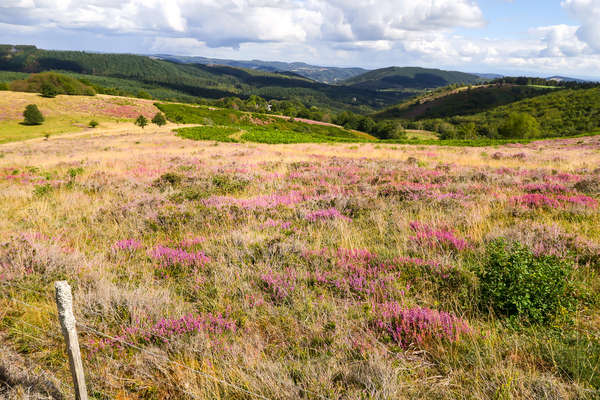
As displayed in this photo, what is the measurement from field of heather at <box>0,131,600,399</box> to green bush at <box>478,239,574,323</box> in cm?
2

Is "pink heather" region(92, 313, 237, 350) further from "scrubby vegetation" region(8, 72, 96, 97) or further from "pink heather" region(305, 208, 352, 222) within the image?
"scrubby vegetation" region(8, 72, 96, 97)

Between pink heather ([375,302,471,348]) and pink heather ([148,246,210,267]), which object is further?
pink heather ([148,246,210,267])

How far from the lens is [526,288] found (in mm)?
3217

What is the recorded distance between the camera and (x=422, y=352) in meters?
2.74

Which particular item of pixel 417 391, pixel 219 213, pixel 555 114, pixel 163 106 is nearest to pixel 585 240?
pixel 417 391

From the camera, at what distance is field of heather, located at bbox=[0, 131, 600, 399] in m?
2.44

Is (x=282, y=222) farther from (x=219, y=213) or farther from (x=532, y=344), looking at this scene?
(x=532, y=344)

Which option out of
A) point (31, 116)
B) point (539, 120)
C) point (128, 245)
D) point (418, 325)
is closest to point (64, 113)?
point (31, 116)

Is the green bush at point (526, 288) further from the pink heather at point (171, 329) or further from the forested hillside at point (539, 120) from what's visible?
the forested hillside at point (539, 120)

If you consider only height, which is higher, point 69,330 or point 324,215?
point 69,330

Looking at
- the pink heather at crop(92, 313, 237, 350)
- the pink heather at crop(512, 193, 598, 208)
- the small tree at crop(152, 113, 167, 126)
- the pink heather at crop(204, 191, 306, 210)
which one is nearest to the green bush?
the pink heather at crop(92, 313, 237, 350)

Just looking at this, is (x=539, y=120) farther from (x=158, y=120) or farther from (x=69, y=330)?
(x=69, y=330)

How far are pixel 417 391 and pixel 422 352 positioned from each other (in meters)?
0.54

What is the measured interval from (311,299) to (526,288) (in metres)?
2.44
